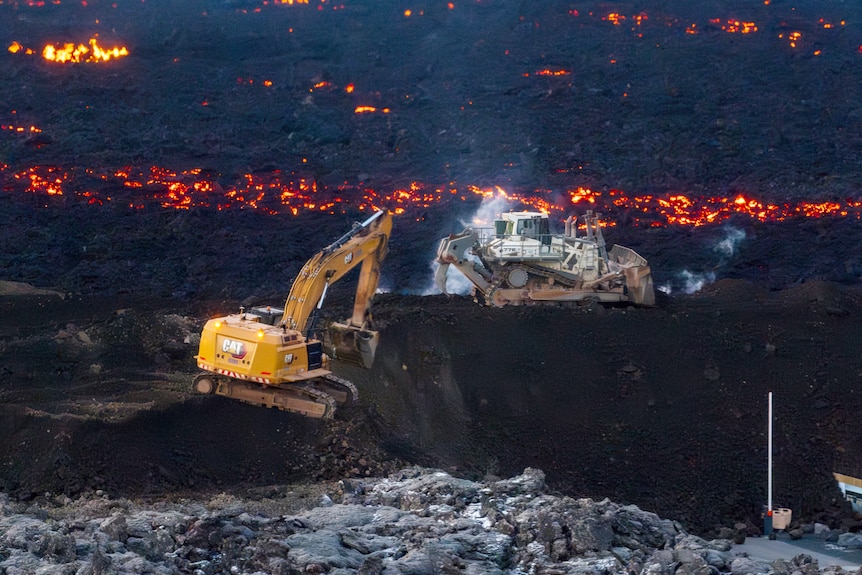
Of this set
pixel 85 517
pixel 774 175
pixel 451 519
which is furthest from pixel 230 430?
pixel 774 175

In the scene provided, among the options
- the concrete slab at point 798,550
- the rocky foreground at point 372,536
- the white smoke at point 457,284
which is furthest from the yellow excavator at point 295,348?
the white smoke at point 457,284

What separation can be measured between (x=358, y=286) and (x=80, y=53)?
136 feet

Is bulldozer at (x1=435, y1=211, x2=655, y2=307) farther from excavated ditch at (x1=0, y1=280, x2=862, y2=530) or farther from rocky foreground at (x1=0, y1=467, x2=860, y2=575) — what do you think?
rocky foreground at (x1=0, y1=467, x2=860, y2=575)

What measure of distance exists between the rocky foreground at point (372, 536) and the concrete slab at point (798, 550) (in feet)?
6.51

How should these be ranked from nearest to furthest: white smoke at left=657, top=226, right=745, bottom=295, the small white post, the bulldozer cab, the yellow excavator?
1. the yellow excavator
2. the small white post
3. the bulldozer cab
4. white smoke at left=657, top=226, right=745, bottom=295

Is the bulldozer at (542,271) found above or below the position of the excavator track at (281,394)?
above

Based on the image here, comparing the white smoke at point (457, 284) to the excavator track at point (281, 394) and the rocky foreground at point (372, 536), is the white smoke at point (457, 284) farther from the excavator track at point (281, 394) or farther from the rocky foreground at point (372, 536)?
the rocky foreground at point (372, 536)

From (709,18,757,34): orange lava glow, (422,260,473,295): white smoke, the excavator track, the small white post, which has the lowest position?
the small white post

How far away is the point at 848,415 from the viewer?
83.5 feet

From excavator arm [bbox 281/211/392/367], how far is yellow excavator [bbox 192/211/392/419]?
0.02 meters

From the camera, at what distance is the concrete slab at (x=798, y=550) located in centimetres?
2036

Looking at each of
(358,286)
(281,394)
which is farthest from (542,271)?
(281,394)

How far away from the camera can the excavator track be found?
21484mm

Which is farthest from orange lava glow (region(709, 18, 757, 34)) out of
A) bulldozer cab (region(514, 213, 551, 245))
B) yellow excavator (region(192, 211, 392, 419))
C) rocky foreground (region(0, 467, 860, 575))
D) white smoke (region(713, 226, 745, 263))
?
rocky foreground (region(0, 467, 860, 575))
